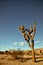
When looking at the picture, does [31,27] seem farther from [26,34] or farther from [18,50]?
[18,50]

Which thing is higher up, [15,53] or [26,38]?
[26,38]

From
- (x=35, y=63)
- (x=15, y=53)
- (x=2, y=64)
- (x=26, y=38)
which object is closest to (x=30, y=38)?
(x=26, y=38)

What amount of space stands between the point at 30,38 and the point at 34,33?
34.1 inches

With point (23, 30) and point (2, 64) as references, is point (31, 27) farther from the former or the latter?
point (2, 64)

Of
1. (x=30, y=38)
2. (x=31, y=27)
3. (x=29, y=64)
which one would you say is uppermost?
(x=31, y=27)

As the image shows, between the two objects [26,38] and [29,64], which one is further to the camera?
[26,38]

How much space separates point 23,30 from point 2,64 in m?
5.09

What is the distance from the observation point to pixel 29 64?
65.0 feet

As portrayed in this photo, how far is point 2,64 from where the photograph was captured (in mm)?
19828

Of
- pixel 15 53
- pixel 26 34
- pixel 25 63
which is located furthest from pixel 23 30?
pixel 15 53

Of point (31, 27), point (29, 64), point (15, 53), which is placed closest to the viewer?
point (29, 64)

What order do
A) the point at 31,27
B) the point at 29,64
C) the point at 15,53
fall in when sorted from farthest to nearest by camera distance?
1. the point at 15,53
2. the point at 31,27
3. the point at 29,64

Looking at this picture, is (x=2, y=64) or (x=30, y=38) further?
(x=30, y=38)

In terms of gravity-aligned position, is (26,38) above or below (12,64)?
above
